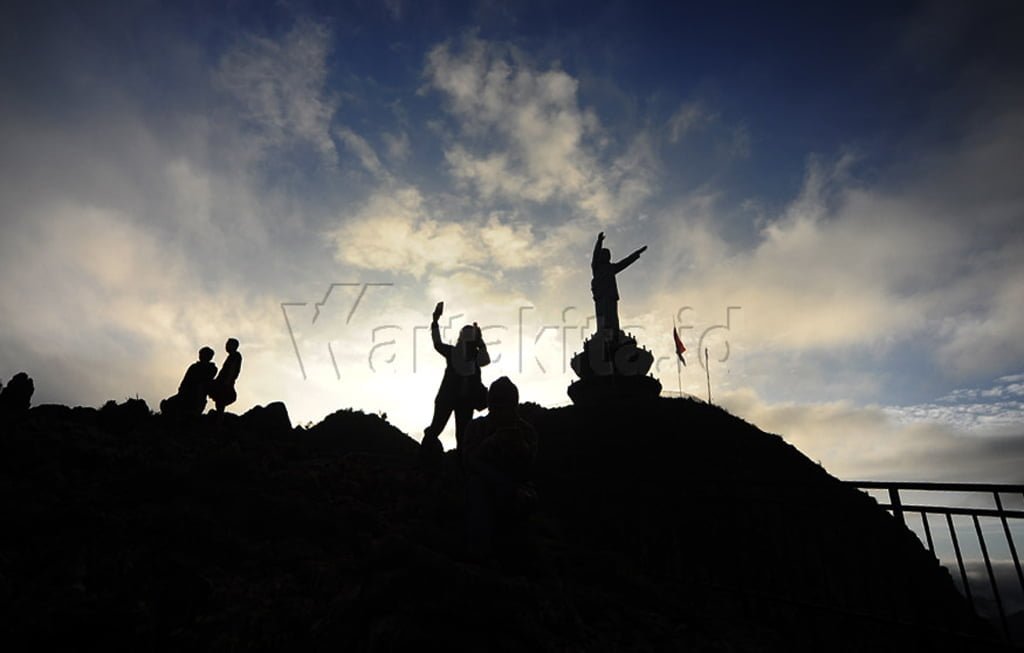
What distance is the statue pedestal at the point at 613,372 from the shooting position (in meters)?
19.3

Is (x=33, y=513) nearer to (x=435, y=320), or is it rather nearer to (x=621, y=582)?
(x=435, y=320)

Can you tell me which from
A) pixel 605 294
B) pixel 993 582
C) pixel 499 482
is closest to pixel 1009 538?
pixel 993 582

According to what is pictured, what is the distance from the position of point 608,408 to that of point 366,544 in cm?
1283

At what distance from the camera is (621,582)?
19.9 feet

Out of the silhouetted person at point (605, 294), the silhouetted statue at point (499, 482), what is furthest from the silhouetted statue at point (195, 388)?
the silhouetted person at point (605, 294)

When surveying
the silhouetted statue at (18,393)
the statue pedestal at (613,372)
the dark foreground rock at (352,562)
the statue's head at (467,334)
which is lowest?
the dark foreground rock at (352,562)

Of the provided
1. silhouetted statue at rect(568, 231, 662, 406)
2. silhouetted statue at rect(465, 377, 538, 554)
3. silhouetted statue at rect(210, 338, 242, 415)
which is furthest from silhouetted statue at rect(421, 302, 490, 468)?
silhouetted statue at rect(568, 231, 662, 406)

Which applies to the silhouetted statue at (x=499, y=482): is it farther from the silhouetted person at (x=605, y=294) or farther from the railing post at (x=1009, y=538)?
the silhouetted person at (x=605, y=294)

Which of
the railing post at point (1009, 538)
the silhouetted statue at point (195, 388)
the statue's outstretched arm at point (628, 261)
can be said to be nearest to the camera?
the railing post at point (1009, 538)

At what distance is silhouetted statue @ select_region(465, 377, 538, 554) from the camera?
4844 mm

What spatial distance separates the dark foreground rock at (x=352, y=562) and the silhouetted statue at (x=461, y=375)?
3.80 ft

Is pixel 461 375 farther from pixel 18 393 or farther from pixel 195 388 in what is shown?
pixel 18 393

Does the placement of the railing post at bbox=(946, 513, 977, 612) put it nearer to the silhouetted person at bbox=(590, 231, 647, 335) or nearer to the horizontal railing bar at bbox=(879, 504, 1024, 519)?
the horizontal railing bar at bbox=(879, 504, 1024, 519)

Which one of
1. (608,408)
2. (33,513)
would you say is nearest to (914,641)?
(608,408)
